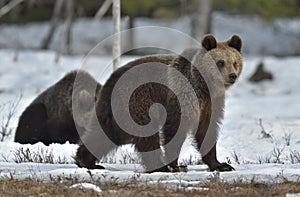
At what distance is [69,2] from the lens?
23891mm

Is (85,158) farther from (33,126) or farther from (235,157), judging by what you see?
(33,126)

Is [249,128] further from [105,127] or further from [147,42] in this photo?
[147,42]

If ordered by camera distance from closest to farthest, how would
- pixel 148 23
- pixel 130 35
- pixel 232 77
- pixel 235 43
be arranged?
1. pixel 232 77
2. pixel 235 43
3. pixel 130 35
4. pixel 148 23

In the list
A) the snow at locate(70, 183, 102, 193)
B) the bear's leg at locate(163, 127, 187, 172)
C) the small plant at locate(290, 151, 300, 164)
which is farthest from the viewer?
the small plant at locate(290, 151, 300, 164)

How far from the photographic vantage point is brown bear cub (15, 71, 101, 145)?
35.5 feet

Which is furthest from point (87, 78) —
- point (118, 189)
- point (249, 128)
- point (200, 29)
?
point (200, 29)

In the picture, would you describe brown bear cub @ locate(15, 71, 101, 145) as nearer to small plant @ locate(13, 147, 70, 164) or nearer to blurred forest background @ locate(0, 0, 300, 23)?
small plant @ locate(13, 147, 70, 164)

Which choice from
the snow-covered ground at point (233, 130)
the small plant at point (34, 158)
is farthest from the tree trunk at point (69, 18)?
the small plant at point (34, 158)

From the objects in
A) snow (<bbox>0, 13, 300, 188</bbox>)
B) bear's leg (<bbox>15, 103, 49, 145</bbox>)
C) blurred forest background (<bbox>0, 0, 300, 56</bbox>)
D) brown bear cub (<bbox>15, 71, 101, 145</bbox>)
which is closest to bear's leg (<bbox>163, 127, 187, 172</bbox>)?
snow (<bbox>0, 13, 300, 188</bbox>)

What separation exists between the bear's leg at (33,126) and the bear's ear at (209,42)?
4.02 meters

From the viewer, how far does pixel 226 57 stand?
770cm

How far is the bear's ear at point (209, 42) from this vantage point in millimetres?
7691

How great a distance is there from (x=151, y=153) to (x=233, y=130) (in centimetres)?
469

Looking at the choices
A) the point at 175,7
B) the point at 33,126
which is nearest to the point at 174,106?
the point at 33,126
